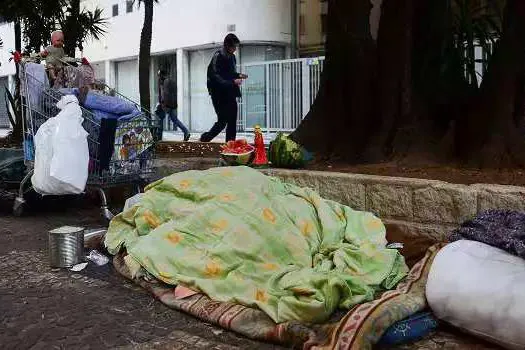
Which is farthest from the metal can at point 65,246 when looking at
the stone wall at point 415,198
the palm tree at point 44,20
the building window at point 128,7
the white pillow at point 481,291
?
the building window at point 128,7

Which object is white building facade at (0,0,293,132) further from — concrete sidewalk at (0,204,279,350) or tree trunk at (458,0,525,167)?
concrete sidewalk at (0,204,279,350)

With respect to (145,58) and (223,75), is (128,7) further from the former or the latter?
(223,75)

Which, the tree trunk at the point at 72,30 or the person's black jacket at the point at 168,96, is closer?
the tree trunk at the point at 72,30

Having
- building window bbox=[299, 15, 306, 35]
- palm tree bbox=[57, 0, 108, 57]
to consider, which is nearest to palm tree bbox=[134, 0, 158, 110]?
palm tree bbox=[57, 0, 108, 57]

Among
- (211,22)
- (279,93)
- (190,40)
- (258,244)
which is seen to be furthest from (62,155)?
(190,40)

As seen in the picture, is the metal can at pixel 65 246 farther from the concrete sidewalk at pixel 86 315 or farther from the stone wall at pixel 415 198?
the stone wall at pixel 415 198

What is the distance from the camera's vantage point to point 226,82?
8672 mm

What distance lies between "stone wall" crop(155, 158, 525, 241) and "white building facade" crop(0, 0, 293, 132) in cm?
1327

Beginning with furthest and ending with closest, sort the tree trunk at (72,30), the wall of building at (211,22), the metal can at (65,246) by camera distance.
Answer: the wall of building at (211,22)
the tree trunk at (72,30)
the metal can at (65,246)

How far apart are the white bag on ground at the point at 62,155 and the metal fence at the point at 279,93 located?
28.7 feet

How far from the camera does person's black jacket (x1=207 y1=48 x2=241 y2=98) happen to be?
8.68 meters

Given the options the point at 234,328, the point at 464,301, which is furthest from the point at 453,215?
the point at 234,328

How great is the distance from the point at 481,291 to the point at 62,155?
3.79m

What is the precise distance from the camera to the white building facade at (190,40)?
1798 cm
